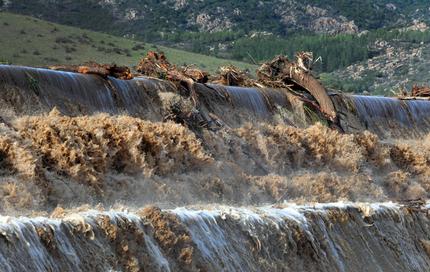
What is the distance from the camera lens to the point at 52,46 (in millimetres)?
41531

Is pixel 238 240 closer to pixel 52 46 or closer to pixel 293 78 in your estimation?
pixel 293 78

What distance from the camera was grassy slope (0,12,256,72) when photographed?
128 ft

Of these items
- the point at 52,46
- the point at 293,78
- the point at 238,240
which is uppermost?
the point at 238,240

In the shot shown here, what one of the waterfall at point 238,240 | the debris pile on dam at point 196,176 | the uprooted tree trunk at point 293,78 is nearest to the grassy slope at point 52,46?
the uprooted tree trunk at point 293,78

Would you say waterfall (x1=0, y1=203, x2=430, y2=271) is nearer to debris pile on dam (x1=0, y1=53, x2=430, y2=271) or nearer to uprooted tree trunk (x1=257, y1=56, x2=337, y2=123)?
debris pile on dam (x1=0, y1=53, x2=430, y2=271)

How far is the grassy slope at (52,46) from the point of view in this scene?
Answer: 39062mm

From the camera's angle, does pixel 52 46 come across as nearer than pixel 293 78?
No

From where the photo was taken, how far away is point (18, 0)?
76.2m

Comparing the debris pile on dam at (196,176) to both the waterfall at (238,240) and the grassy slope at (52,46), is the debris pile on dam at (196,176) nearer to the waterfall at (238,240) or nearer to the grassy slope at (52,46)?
the waterfall at (238,240)

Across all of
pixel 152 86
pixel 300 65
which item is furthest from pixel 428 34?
pixel 152 86

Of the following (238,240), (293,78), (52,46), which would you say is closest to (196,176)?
(238,240)

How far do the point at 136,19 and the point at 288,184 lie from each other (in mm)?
79425

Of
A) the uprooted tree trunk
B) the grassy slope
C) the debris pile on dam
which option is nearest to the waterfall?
the debris pile on dam

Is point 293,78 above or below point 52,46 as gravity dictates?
above
